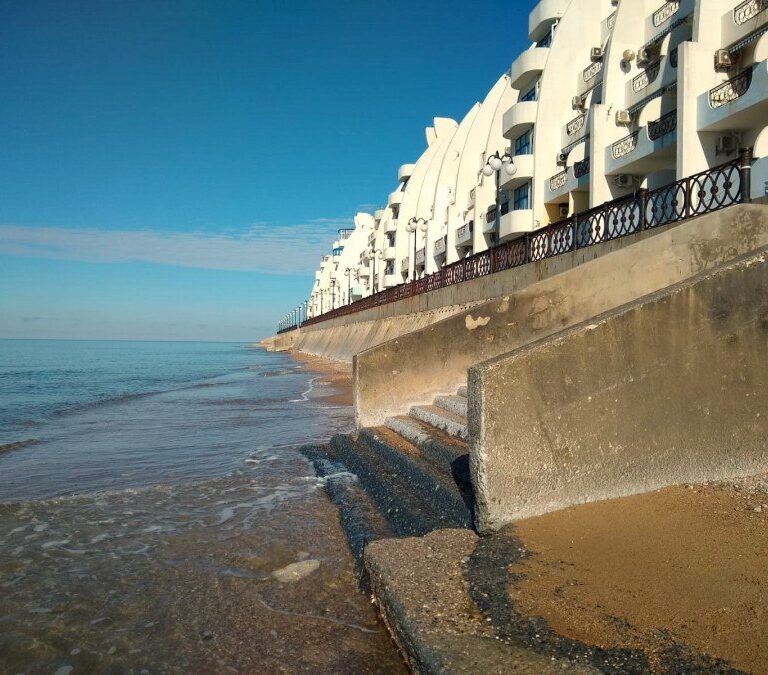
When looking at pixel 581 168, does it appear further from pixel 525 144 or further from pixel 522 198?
pixel 522 198

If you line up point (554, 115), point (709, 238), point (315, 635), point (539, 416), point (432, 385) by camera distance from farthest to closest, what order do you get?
point (554, 115) < point (432, 385) < point (709, 238) < point (539, 416) < point (315, 635)

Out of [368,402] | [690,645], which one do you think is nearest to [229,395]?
[368,402]

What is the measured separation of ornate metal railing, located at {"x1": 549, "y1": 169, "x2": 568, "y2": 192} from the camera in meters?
25.5

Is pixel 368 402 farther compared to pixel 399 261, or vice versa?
pixel 399 261

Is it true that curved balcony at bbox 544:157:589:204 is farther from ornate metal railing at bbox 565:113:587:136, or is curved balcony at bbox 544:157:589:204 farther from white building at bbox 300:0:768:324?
ornate metal railing at bbox 565:113:587:136

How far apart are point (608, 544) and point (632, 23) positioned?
24898 millimetres

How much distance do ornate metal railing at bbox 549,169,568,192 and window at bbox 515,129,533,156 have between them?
7.80ft

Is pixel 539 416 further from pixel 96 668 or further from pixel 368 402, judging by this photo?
pixel 368 402

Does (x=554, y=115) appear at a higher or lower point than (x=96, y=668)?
higher

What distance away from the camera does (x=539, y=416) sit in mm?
3787

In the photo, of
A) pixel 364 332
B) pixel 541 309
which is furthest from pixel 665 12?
pixel 364 332

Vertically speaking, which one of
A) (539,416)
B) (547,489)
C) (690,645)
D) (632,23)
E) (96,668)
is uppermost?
(632,23)

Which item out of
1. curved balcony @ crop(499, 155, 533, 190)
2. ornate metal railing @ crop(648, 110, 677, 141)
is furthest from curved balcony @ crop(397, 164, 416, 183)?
ornate metal railing @ crop(648, 110, 677, 141)

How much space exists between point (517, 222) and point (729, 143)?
37.6ft
